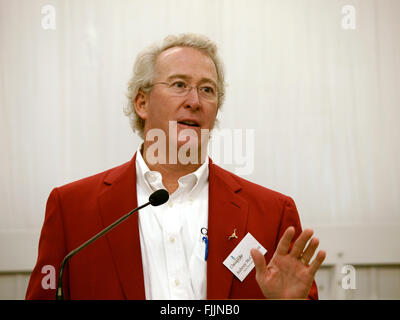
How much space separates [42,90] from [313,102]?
5.45 feet

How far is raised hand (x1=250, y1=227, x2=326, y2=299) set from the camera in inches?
54.5

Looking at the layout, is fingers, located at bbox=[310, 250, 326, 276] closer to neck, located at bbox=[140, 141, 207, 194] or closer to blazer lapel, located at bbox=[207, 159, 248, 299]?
blazer lapel, located at bbox=[207, 159, 248, 299]

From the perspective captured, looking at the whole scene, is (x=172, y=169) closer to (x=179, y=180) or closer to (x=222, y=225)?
(x=179, y=180)

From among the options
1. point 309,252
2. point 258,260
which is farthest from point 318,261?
point 258,260

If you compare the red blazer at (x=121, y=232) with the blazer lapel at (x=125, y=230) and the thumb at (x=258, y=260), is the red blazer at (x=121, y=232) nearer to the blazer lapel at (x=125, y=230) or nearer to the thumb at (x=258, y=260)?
the blazer lapel at (x=125, y=230)

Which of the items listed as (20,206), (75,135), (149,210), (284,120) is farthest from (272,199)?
(20,206)

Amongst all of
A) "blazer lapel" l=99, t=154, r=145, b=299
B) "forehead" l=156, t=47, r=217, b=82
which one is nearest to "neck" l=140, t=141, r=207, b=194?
"blazer lapel" l=99, t=154, r=145, b=299

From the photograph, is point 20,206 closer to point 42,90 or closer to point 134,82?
point 42,90

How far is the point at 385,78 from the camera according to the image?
2.77m

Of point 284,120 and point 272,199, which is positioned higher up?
point 284,120

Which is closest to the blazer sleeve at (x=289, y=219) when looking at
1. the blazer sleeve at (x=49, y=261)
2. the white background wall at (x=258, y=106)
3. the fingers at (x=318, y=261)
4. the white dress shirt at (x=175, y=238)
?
the white dress shirt at (x=175, y=238)

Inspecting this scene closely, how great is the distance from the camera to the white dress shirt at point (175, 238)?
1658 millimetres

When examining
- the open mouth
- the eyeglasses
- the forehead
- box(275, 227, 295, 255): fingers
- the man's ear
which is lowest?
box(275, 227, 295, 255): fingers

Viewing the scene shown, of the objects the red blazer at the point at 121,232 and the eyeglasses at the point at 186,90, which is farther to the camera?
the eyeglasses at the point at 186,90
